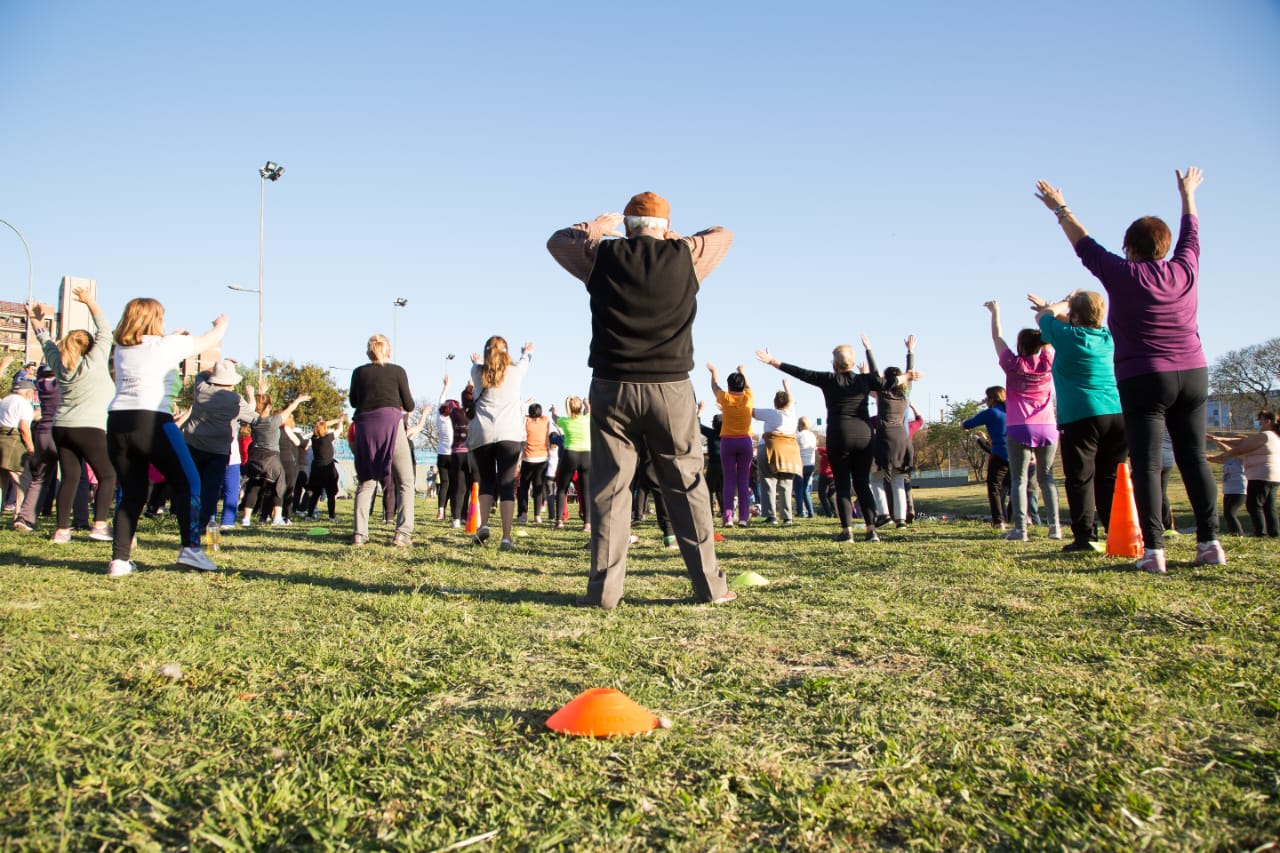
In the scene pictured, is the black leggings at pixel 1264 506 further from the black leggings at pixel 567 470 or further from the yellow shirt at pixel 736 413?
the black leggings at pixel 567 470

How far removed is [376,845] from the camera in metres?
1.81

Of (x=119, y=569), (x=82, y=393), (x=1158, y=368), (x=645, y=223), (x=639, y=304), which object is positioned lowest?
(x=119, y=569)

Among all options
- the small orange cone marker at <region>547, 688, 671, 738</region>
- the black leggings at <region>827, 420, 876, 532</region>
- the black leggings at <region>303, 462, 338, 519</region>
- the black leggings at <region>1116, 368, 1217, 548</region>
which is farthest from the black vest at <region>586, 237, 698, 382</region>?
the black leggings at <region>303, 462, 338, 519</region>

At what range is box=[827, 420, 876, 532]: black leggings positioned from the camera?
8773mm

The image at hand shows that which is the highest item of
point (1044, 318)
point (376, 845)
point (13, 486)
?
point (1044, 318)

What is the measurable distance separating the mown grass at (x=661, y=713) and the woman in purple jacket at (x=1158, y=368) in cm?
59

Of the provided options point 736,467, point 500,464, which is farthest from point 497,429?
point 736,467

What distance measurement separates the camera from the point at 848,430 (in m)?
8.81

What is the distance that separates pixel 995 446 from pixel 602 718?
1008 centimetres

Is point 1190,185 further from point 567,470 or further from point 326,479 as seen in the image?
point 326,479

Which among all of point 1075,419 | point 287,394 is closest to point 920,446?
point 287,394

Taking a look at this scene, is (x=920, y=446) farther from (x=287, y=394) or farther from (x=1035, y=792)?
(x=1035, y=792)

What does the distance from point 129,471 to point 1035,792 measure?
610 cm

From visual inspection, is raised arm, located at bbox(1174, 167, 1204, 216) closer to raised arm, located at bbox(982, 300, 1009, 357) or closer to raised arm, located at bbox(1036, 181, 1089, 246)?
raised arm, located at bbox(1036, 181, 1089, 246)
